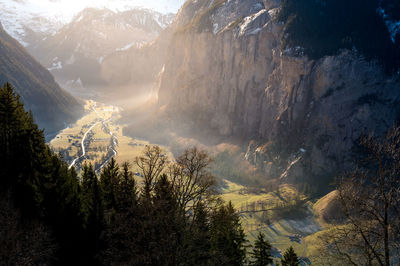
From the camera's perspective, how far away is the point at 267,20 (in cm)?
16850

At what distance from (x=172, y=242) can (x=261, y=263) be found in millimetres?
24534

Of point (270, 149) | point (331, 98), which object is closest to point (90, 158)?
point (270, 149)

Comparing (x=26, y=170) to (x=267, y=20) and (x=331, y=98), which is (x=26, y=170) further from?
(x=267, y=20)

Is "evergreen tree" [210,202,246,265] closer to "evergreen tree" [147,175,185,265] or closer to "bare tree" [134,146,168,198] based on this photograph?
"bare tree" [134,146,168,198]

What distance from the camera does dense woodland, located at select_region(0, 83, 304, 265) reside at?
23984 millimetres

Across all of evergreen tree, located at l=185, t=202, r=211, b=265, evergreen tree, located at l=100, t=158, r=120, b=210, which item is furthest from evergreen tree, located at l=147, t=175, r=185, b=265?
evergreen tree, located at l=100, t=158, r=120, b=210

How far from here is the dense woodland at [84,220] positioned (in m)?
24.0

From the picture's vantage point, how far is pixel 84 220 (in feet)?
111

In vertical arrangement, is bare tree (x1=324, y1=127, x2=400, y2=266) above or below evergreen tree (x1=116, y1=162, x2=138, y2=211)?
below

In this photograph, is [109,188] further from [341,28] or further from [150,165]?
[341,28]

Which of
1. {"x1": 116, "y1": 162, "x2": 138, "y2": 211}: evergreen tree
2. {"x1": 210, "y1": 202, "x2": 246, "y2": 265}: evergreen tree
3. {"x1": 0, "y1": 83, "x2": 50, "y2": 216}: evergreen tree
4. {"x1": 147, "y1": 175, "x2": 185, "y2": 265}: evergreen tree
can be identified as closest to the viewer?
{"x1": 147, "y1": 175, "x2": 185, "y2": 265}: evergreen tree

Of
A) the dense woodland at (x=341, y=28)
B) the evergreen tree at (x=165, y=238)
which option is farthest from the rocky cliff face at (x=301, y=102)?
the evergreen tree at (x=165, y=238)

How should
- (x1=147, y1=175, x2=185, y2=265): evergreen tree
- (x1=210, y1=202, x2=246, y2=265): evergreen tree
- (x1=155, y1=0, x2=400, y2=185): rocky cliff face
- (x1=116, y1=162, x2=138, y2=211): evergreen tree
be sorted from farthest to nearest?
1. (x1=155, y1=0, x2=400, y2=185): rocky cliff face
2. (x1=210, y1=202, x2=246, y2=265): evergreen tree
3. (x1=116, y1=162, x2=138, y2=211): evergreen tree
4. (x1=147, y1=175, x2=185, y2=265): evergreen tree

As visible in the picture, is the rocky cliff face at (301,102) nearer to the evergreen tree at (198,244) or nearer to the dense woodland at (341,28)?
the dense woodland at (341,28)
